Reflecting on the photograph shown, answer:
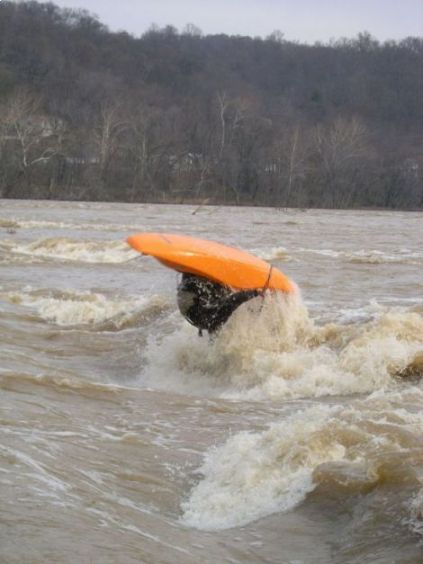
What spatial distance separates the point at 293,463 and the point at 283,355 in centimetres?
333

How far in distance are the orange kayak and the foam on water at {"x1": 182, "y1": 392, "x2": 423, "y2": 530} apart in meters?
2.67

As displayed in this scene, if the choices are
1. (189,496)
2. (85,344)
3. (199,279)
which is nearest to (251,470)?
(189,496)

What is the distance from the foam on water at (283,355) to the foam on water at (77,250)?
30.6 ft

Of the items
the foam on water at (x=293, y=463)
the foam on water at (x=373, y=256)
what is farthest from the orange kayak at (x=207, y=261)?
the foam on water at (x=373, y=256)

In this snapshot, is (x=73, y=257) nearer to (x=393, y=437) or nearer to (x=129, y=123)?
(x=393, y=437)

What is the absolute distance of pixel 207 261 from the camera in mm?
7836

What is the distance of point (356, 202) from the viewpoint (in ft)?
198

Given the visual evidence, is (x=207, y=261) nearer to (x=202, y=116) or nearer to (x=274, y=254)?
(x=274, y=254)

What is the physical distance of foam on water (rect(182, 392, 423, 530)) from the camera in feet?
13.5

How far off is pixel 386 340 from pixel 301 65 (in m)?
114

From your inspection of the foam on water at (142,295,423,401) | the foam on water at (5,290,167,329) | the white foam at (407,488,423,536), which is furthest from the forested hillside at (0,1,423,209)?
the white foam at (407,488,423,536)

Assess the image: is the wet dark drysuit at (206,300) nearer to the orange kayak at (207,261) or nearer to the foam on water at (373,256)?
the orange kayak at (207,261)

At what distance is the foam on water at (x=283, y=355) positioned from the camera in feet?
23.3

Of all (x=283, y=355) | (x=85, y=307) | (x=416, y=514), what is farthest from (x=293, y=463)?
(x=85, y=307)
